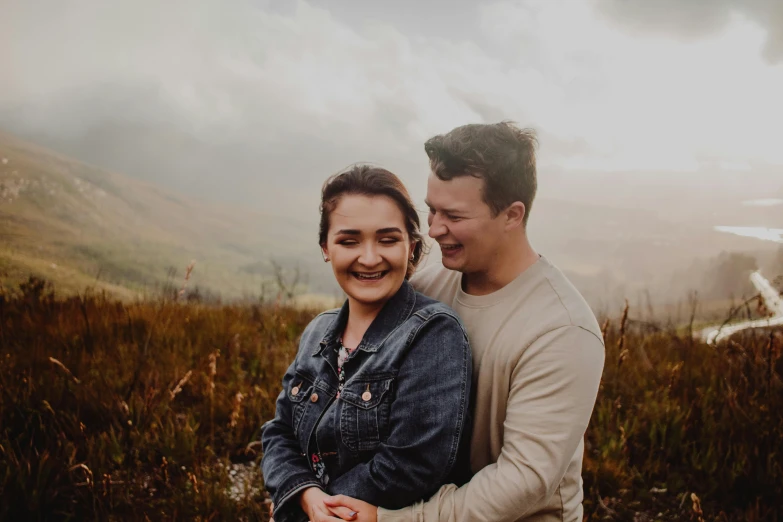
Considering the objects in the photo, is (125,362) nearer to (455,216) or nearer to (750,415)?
(455,216)

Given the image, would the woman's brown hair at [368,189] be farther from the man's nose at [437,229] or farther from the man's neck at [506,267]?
the man's neck at [506,267]

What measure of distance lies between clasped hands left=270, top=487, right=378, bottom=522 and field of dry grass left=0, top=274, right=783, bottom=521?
1.10 metres

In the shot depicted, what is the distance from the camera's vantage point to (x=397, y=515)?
1743mm

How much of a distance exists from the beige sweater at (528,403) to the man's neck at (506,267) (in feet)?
0.23

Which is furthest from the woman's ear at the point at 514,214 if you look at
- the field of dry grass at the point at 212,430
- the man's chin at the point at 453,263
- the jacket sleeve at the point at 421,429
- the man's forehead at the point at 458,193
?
the field of dry grass at the point at 212,430

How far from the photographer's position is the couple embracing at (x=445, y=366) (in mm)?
1726

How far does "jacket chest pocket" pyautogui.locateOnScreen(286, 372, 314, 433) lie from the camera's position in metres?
2.10

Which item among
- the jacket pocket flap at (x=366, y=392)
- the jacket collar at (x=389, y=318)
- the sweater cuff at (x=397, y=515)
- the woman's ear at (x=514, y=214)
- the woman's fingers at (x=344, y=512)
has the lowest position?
the woman's fingers at (x=344, y=512)

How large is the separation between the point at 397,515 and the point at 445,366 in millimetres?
511

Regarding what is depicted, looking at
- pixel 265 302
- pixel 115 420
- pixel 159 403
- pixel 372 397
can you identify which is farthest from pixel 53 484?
pixel 265 302

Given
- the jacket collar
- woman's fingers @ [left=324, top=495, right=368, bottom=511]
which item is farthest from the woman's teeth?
woman's fingers @ [left=324, top=495, right=368, bottom=511]

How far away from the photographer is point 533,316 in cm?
187

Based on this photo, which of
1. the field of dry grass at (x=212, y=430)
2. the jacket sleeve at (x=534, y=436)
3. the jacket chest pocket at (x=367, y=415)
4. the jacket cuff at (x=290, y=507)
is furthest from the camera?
the field of dry grass at (x=212, y=430)

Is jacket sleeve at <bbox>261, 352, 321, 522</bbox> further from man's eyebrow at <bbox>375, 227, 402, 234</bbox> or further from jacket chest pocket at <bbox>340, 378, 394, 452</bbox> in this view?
man's eyebrow at <bbox>375, 227, 402, 234</bbox>
